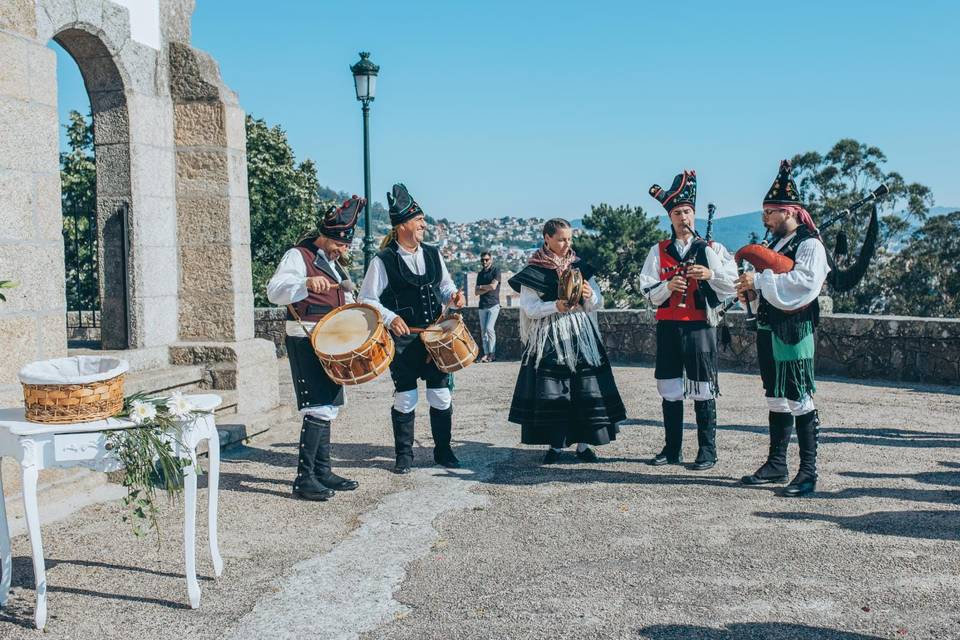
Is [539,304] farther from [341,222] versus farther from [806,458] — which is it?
[806,458]

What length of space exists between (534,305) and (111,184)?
12.0 feet

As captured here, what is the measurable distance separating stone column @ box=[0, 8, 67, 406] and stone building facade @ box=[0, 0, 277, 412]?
0.13 feet

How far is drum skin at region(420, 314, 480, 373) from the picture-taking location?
6328mm

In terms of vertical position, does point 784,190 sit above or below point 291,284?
above

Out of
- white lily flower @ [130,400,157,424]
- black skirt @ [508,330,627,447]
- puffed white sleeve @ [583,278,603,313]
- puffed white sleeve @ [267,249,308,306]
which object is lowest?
black skirt @ [508,330,627,447]

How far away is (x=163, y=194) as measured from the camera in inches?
315

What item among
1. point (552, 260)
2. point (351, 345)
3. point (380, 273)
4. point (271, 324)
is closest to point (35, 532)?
point (351, 345)

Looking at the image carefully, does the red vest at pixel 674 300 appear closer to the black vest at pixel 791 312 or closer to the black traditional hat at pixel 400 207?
the black vest at pixel 791 312

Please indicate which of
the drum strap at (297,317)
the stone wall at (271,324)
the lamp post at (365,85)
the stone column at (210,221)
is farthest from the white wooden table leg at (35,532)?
the stone wall at (271,324)

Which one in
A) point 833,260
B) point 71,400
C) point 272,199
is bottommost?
point 71,400

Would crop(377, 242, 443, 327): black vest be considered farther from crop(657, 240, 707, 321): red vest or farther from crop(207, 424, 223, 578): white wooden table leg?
crop(207, 424, 223, 578): white wooden table leg

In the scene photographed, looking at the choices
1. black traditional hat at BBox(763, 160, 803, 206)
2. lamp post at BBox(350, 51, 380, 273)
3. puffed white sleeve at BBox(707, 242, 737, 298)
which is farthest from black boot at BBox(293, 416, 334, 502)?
lamp post at BBox(350, 51, 380, 273)

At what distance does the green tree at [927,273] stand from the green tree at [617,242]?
8.27 meters

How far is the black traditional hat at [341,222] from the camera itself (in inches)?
240
